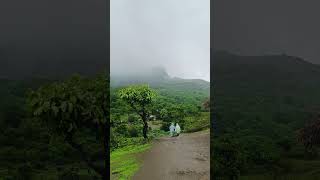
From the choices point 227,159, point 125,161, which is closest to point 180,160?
point 125,161

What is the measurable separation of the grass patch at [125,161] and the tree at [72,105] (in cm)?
44

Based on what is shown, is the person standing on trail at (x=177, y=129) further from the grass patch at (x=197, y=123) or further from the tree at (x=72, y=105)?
the tree at (x=72, y=105)

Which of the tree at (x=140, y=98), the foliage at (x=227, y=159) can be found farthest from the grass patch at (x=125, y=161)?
the foliage at (x=227, y=159)

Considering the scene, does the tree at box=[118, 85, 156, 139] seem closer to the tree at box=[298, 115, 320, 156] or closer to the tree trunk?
the tree trunk

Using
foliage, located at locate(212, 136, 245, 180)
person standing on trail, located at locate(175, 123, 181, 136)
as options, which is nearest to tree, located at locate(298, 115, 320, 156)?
foliage, located at locate(212, 136, 245, 180)

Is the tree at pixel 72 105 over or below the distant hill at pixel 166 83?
below

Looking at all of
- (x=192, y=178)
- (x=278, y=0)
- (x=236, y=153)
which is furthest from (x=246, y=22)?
(x=192, y=178)

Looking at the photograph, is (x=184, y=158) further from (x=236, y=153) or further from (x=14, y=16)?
(x=14, y=16)

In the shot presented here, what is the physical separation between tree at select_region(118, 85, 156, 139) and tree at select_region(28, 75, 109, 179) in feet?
0.82

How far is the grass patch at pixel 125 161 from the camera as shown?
792cm

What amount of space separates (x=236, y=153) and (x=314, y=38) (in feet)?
7.48

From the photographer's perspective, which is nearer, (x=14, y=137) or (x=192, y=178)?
(x=192, y=178)

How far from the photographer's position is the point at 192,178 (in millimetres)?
7785

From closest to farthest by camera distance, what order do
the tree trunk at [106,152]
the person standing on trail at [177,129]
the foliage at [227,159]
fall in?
1. the person standing on trail at [177,129]
2. the foliage at [227,159]
3. the tree trunk at [106,152]
